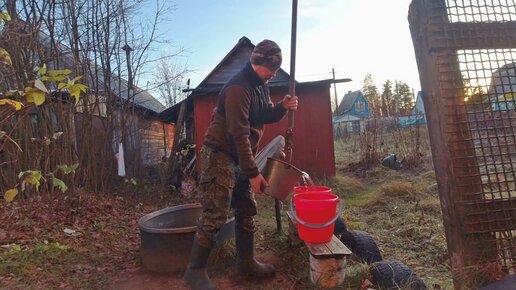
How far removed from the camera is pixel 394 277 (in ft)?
7.89

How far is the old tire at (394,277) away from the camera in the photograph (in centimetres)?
233

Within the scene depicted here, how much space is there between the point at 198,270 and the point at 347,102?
158 feet

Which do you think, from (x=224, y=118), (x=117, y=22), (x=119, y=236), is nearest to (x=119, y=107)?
(x=117, y=22)

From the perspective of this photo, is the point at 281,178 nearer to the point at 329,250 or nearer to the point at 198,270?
the point at 329,250

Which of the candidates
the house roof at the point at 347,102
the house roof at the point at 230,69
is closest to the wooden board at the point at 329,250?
the house roof at the point at 230,69

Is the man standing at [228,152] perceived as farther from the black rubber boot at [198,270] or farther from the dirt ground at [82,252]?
the dirt ground at [82,252]

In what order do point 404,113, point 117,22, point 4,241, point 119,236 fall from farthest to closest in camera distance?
point 404,113 → point 117,22 → point 119,236 → point 4,241

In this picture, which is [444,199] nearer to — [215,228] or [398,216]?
[215,228]

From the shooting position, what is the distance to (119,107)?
8555 millimetres

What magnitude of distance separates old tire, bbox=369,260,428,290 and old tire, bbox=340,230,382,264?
1.37 feet

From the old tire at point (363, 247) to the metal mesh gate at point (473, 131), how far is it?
30.8 inches

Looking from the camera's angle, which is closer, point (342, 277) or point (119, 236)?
point (342, 277)

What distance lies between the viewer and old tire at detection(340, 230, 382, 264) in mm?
3027

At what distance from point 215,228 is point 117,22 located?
24.9ft
